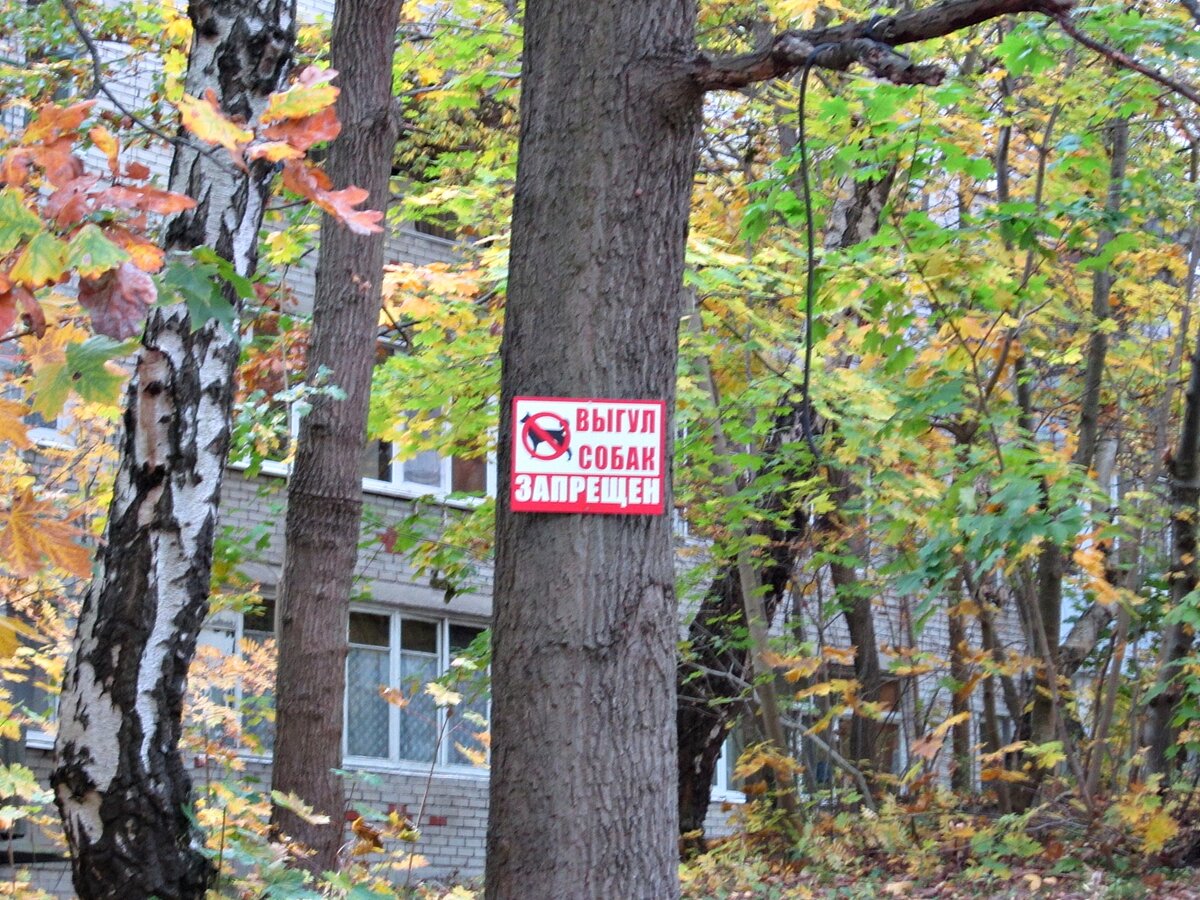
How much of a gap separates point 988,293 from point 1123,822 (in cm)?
309

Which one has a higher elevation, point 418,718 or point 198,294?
point 198,294

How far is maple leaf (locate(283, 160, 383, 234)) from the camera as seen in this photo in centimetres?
369

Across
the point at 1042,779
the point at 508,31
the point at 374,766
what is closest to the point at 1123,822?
the point at 1042,779

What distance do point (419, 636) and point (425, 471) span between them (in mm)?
1911

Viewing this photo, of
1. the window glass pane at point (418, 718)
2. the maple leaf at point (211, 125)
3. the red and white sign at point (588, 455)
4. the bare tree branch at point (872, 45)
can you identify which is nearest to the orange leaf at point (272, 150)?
the maple leaf at point (211, 125)

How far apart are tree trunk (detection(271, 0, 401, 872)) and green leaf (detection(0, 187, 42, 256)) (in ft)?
14.5

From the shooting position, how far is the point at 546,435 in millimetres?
3855

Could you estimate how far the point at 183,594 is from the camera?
5.38m

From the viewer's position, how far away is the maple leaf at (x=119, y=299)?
3367 millimetres

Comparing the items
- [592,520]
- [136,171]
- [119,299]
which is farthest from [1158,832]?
[119,299]

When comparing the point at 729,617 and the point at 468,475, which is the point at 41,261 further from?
the point at 468,475

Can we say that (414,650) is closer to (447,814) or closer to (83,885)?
(447,814)

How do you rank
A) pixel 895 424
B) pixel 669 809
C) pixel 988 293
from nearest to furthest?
pixel 669 809
pixel 988 293
pixel 895 424

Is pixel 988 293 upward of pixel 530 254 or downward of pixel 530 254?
upward
